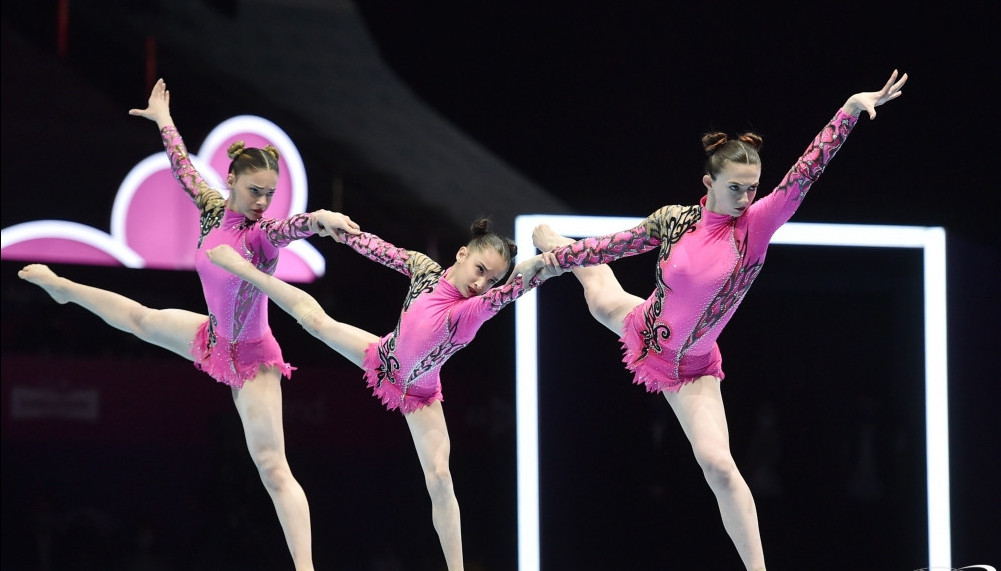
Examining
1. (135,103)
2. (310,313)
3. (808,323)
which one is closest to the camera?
(310,313)

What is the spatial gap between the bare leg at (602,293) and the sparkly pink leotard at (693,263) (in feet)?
0.75

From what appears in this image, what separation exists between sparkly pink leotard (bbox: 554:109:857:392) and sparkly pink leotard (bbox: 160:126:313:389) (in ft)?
3.47

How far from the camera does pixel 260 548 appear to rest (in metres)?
5.44

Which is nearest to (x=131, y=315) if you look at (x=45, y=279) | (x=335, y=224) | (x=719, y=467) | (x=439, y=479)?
(x=45, y=279)

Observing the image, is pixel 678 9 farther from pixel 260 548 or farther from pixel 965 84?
pixel 260 548

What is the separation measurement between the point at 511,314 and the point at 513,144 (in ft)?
2.75

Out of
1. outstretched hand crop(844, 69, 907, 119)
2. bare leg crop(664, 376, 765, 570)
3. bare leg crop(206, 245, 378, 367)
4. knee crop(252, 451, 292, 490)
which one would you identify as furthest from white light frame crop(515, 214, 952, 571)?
outstretched hand crop(844, 69, 907, 119)

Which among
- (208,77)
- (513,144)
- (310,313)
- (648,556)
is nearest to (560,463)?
(648,556)

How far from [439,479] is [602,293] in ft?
2.83

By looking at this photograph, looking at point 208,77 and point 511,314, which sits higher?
point 208,77

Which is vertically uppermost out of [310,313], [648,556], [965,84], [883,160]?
[965,84]

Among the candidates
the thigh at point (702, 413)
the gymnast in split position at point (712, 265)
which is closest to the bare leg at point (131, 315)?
the gymnast in split position at point (712, 265)

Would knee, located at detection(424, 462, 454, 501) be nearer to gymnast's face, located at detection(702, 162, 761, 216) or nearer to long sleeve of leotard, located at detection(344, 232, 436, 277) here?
long sleeve of leotard, located at detection(344, 232, 436, 277)

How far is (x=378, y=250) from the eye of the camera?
12.3 feet
